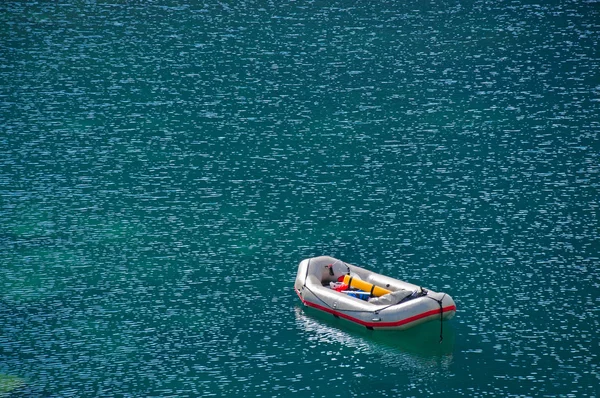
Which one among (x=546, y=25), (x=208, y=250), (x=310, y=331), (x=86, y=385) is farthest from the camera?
(x=546, y=25)

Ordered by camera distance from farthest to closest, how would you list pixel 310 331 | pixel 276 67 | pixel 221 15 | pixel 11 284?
pixel 221 15, pixel 276 67, pixel 11 284, pixel 310 331

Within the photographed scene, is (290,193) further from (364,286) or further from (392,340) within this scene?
(392,340)

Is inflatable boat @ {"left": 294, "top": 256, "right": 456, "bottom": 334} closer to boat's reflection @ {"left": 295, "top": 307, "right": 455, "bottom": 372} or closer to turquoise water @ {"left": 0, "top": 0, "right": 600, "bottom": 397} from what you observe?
boat's reflection @ {"left": 295, "top": 307, "right": 455, "bottom": 372}

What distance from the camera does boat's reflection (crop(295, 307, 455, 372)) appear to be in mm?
35062

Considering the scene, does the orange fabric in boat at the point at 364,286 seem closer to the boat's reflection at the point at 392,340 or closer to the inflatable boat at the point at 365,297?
the inflatable boat at the point at 365,297

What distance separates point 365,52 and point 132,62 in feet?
48.9

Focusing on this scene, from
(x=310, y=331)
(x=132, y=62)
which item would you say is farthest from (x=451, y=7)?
(x=310, y=331)

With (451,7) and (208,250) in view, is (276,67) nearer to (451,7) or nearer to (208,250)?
(451,7)

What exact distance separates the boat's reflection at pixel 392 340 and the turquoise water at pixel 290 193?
3.2 inches

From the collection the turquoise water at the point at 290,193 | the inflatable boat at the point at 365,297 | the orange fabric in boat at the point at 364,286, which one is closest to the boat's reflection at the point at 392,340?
the turquoise water at the point at 290,193

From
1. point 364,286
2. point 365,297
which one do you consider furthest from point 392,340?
point 364,286

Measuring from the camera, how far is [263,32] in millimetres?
74312

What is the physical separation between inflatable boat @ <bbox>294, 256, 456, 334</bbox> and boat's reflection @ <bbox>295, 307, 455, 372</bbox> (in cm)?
39

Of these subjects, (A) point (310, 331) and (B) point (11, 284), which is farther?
(B) point (11, 284)
